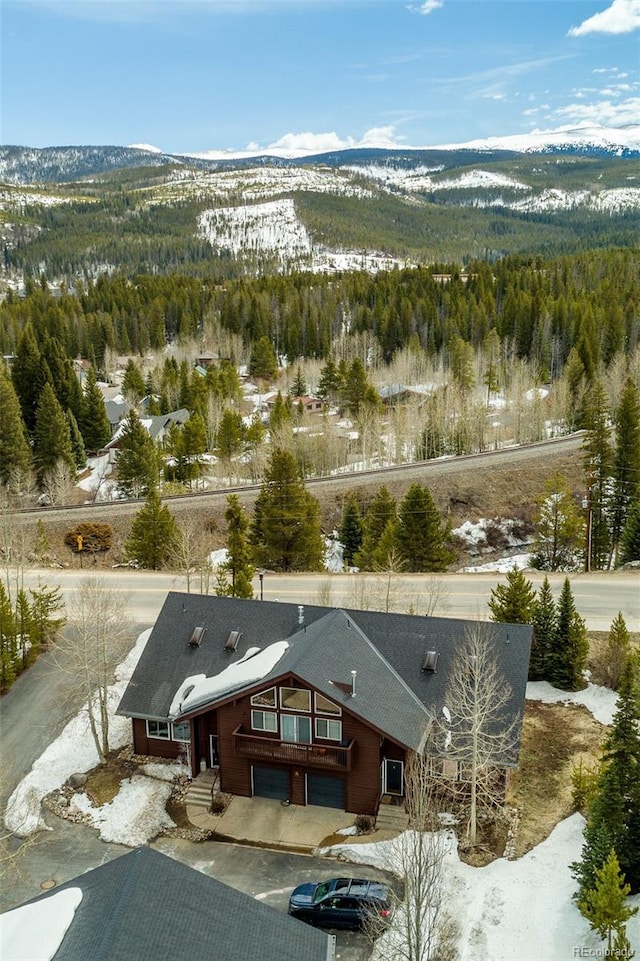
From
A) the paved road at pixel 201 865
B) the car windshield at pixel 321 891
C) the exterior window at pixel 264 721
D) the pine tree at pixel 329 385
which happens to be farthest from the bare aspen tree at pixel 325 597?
the pine tree at pixel 329 385

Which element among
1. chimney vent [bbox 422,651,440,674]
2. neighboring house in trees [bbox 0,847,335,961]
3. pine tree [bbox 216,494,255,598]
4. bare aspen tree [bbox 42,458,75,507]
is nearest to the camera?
neighboring house in trees [bbox 0,847,335,961]

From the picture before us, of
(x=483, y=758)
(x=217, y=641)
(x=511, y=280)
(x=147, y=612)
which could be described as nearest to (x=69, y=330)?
(x=511, y=280)

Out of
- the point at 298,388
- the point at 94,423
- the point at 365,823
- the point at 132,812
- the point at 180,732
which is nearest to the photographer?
the point at 365,823

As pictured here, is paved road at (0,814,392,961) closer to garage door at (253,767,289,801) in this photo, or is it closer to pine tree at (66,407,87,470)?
garage door at (253,767,289,801)

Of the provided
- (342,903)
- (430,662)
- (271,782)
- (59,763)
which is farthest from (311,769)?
(59,763)

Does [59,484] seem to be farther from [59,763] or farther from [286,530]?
[59,763]

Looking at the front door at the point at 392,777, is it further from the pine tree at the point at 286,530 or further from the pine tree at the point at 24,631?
the pine tree at the point at 286,530

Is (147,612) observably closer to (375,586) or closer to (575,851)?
(375,586)

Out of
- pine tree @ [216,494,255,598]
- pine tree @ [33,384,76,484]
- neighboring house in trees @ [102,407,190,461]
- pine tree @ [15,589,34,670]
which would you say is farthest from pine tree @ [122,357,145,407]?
pine tree @ [15,589,34,670]
